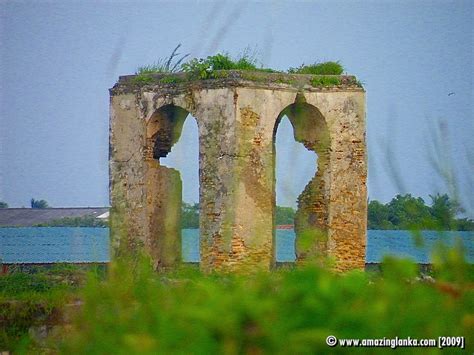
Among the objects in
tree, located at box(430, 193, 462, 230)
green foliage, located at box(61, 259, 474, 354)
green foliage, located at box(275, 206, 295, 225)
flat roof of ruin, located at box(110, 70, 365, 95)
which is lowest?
green foliage, located at box(61, 259, 474, 354)

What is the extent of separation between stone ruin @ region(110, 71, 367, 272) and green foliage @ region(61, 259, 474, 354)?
11151mm

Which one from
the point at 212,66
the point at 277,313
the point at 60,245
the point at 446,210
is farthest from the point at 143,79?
the point at 60,245

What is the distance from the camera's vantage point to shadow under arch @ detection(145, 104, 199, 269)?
15289 mm

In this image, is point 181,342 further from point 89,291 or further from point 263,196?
point 263,196

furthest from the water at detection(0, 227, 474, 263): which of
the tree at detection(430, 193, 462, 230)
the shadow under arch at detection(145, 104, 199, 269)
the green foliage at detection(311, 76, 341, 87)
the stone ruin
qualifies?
the tree at detection(430, 193, 462, 230)

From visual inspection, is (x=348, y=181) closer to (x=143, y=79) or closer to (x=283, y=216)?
(x=283, y=216)

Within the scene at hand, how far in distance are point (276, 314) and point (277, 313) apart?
0.01 m

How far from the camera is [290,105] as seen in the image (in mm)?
15438

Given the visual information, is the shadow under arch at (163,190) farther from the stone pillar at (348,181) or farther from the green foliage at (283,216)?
the stone pillar at (348,181)

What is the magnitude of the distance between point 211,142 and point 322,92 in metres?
1.82

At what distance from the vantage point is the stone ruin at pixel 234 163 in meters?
14.4

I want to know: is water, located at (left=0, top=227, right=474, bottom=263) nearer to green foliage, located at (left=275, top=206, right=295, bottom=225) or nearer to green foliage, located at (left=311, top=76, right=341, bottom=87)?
green foliage, located at (left=275, top=206, right=295, bottom=225)

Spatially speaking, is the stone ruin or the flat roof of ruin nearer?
the stone ruin

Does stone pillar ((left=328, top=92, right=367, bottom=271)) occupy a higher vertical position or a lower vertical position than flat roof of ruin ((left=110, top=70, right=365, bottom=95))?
lower
